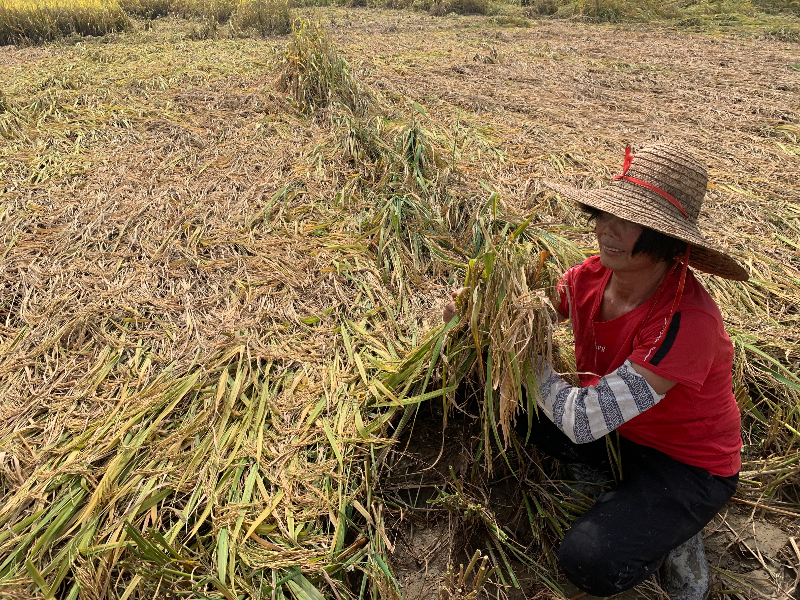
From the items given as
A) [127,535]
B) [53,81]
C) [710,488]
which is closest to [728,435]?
[710,488]

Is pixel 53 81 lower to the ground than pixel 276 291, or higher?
higher

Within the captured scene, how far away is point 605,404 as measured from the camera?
127 centimetres

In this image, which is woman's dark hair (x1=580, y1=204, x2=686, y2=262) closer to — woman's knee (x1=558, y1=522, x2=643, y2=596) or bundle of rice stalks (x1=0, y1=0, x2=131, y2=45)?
woman's knee (x1=558, y1=522, x2=643, y2=596)

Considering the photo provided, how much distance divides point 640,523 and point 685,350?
1.46 feet

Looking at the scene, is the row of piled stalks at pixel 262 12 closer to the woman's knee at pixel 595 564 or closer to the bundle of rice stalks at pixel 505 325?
the bundle of rice stalks at pixel 505 325

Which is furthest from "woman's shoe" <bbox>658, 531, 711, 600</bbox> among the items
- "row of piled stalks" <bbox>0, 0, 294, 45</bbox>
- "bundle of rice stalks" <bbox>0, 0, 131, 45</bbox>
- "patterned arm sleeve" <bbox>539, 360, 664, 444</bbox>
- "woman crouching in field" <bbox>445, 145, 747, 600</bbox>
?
"bundle of rice stalks" <bbox>0, 0, 131, 45</bbox>

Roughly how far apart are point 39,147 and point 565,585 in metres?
3.74

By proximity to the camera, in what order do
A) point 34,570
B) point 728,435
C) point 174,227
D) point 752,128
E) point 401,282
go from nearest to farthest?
point 34,570 < point 728,435 < point 401,282 < point 174,227 < point 752,128

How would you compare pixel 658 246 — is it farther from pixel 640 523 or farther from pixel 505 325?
pixel 640 523

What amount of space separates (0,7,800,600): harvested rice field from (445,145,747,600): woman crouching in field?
139 millimetres

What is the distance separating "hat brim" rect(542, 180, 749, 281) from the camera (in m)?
1.22

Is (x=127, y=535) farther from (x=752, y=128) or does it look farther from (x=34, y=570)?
(x=752, y=128)

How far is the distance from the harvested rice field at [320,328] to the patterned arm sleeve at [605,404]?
14 cm

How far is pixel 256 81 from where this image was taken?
185 inches
